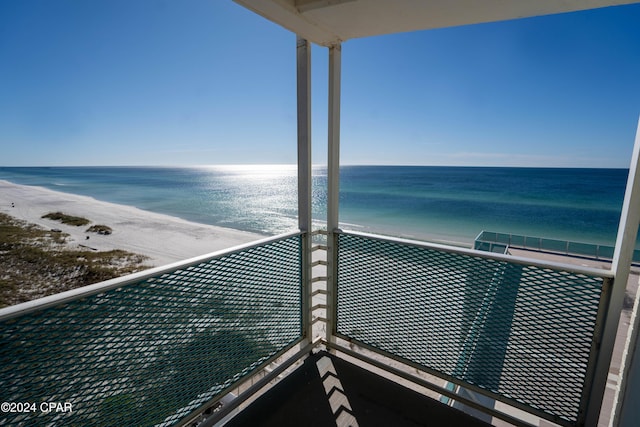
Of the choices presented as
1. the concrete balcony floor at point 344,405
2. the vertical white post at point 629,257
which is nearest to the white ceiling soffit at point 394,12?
the vertical white post at point 629,257

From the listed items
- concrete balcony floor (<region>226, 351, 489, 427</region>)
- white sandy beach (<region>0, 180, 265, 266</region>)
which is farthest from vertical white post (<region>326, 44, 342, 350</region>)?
white sandy beach (<region>0, 180, 265, 266</region>)

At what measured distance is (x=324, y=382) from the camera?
1615 mm

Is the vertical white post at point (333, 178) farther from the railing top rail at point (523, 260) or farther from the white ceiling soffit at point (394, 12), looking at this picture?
the railing top rail at point (523, 260)

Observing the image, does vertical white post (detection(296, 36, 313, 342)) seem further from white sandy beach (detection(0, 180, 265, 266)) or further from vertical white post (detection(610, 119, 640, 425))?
white sandy beach (detection(0, 180, 265, 266))

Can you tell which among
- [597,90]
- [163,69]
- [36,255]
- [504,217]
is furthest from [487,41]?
[597,90]

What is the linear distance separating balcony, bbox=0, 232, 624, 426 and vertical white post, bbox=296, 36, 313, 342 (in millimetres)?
25

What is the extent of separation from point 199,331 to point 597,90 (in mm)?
34159

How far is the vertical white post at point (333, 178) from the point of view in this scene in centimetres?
158

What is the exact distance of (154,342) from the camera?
112cm

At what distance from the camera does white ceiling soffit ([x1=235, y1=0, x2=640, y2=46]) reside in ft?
3.51

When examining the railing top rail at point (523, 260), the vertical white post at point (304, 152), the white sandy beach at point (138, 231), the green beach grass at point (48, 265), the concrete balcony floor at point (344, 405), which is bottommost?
the green beach grass at point (48, 265)

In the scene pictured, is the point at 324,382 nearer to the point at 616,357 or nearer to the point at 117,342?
the point at 117,342

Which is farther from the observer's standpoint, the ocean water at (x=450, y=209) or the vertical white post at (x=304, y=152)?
the ocean water at (x=450, y=209)

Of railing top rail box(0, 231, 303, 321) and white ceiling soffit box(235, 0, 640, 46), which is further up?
white ceiling soffit box(235, 0, 640, 46)
